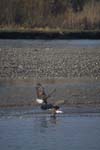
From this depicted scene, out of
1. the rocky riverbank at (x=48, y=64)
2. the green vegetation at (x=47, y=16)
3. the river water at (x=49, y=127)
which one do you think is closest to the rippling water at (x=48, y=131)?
the river water at (x=49, y=127)

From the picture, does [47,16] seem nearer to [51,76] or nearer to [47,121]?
[51,76]

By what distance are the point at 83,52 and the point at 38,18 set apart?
1569 inches

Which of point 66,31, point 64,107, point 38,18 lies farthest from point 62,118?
point 38,18

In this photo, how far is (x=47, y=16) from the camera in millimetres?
79312

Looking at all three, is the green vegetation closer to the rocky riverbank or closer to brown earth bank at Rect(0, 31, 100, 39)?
brown earth bank at Rect(0, 31, 100, 39)

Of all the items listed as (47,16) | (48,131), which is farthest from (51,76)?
(47,16)

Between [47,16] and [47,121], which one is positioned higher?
[47,121]

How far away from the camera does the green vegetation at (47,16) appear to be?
2859 inches

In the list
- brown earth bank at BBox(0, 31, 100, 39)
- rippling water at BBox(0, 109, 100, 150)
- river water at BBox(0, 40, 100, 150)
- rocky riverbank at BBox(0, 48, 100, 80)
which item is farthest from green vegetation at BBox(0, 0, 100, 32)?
rippling water at BBox(0, 109, 100, 150)

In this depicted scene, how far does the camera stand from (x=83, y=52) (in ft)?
124

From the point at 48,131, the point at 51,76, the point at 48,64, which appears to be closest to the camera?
the point at 48,131

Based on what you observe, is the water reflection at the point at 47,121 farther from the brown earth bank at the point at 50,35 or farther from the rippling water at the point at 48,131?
the brown earth bank at the point at 50,35

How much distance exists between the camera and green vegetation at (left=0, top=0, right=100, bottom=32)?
7262 cm

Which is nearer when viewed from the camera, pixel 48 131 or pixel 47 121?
pixel 48 131
